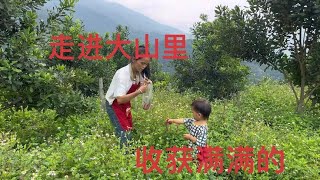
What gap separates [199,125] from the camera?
228 inches

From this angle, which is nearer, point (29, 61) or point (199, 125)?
point (29, 61)

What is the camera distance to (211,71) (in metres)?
17.1

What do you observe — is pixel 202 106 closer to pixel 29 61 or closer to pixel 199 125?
pixel 199 125

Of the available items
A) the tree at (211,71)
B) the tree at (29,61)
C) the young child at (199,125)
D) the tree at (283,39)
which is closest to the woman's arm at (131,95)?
the young child at (199,125)

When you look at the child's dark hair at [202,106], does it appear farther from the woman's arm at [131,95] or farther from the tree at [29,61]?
the tree at [29,61]

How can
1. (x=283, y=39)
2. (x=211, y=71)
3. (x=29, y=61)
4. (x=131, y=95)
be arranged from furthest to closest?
(x=211, y=71) → (x=283, y=39) → (x=29, y=61) → (x=131, y=95)

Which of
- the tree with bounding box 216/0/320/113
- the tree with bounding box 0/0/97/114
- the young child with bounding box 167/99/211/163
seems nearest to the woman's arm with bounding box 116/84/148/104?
the young child with bounding box 167/99/211/163

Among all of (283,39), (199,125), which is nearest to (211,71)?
(283,39)

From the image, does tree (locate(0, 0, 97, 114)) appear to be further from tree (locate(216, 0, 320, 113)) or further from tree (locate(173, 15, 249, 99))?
tree (locate(173, 15, 249, 99))

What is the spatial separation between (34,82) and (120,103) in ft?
A: 4.47

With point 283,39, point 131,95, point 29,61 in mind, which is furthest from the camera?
point 283,39

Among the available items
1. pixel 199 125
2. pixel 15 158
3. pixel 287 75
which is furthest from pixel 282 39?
pixel 15 158

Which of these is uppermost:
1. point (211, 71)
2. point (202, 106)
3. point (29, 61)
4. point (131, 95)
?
point (29, 61)

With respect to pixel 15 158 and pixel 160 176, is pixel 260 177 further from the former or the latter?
pixel 15 158
